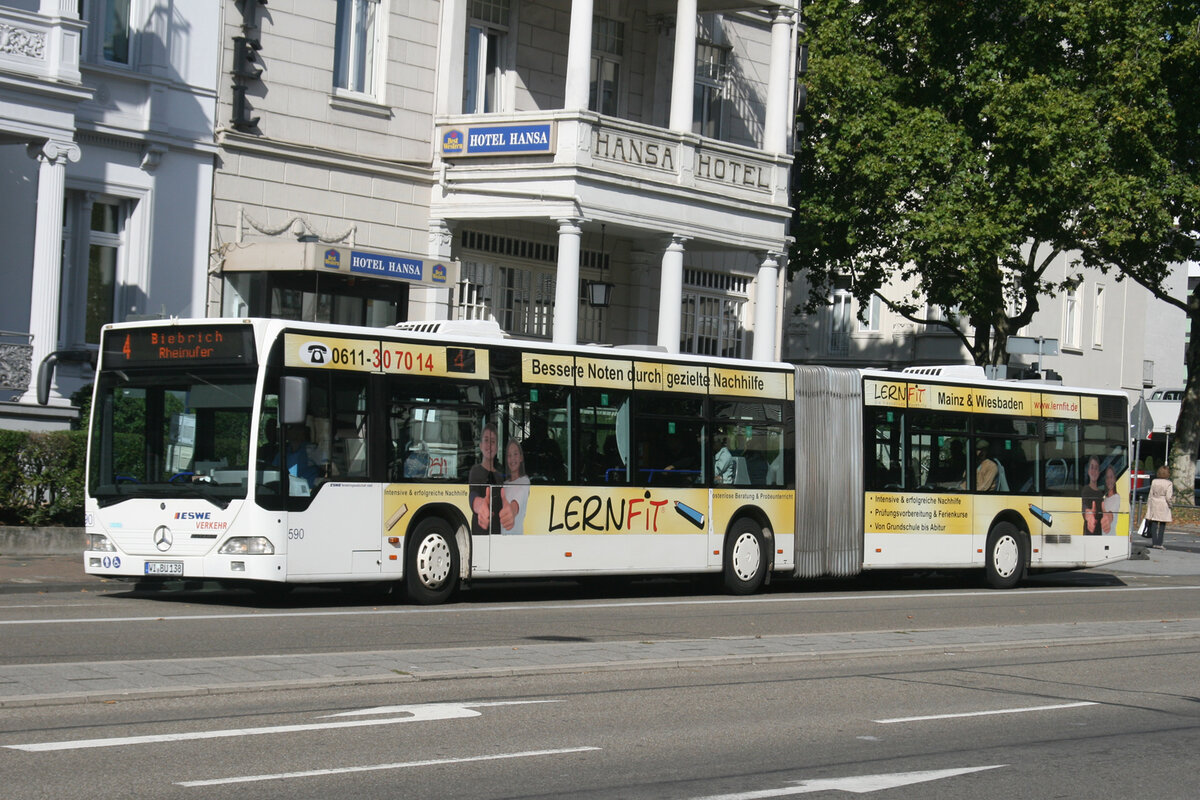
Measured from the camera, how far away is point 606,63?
32781mm

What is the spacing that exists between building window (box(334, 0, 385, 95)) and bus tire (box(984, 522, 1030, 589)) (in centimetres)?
1313

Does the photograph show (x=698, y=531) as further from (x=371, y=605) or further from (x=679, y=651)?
(x=679, y=651)

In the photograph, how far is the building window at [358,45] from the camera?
28688 millimetres

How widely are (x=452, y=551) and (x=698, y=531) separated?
4064 millimetres

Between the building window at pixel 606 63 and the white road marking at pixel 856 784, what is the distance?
24.8m

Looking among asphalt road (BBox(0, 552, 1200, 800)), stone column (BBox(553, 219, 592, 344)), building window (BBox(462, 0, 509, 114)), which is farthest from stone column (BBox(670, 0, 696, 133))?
asphalt road (BBox(0, 552, 1200, 800))

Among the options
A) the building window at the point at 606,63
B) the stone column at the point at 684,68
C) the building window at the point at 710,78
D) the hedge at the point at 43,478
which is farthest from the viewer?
the building window at the point at 710,78

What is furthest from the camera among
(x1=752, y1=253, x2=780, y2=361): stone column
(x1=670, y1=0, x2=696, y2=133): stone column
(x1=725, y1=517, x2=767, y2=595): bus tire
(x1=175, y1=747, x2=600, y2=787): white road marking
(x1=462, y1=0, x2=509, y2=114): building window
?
(x1=752, y1=253, x2=780, y2=361): stone column

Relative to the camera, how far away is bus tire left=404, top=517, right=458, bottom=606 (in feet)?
57.8

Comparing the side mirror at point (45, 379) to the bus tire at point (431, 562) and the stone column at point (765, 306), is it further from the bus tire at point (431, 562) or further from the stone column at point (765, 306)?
the stone column at point (765, 306)

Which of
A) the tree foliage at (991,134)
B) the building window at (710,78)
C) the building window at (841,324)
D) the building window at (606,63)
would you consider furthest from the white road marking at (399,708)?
the building window at (841,324)

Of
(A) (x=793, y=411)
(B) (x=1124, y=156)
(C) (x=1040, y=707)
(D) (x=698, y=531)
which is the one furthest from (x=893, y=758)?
(B) (x=1124, y=156)

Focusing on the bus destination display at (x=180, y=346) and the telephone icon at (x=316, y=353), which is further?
the telephone icon at (x=316, y=353)

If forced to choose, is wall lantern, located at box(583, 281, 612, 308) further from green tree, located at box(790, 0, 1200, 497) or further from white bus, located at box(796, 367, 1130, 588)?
green tree, located at box(790, 0, 1200, 497)
